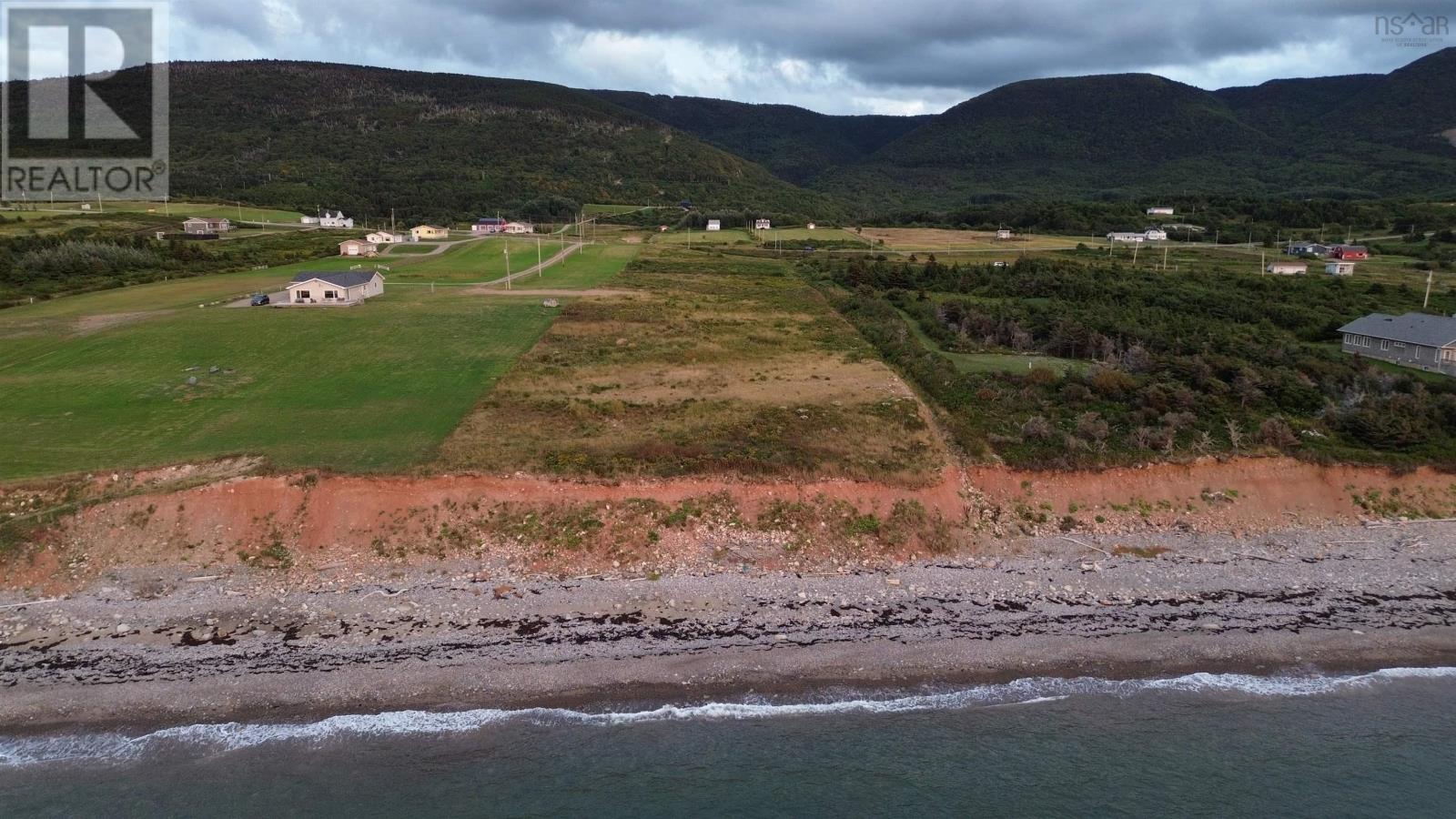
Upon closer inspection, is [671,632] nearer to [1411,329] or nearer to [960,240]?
[1411,329]

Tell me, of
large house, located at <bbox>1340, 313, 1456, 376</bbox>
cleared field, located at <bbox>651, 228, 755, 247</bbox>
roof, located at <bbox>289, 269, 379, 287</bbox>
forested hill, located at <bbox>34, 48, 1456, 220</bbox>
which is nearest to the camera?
large house, located at <bbox>1340, 313, 1456, 376</bbox>

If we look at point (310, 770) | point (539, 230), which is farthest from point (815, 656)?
point (539, 230)

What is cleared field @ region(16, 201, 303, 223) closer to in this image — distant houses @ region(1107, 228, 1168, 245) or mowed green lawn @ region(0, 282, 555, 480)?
mowed green lawn @ region(0, 282, 555, 480)

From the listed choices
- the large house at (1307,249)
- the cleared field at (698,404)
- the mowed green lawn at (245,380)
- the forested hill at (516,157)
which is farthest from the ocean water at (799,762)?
the forested hill at (516,157)

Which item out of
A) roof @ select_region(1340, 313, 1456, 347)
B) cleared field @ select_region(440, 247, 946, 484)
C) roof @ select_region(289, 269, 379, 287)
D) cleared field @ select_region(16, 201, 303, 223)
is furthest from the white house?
cleared field @ select_region(16, 201, 303, 223)

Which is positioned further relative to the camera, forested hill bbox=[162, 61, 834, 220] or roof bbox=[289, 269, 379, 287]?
forested hill bbox=[162, 61, 834, 220]

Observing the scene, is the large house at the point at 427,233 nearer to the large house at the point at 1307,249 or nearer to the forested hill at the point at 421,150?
the forested hill at the point at 421,150

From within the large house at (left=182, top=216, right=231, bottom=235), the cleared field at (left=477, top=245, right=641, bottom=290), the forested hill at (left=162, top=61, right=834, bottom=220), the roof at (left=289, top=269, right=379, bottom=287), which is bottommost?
the roof at (left=289, top=269, right=379, bottom=287)
